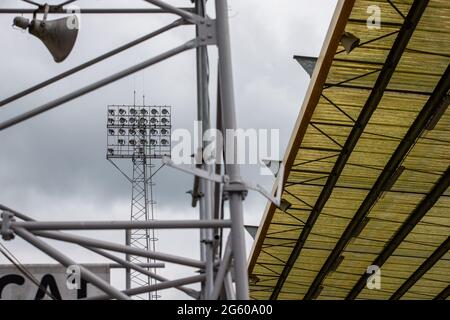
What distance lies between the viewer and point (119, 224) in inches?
471

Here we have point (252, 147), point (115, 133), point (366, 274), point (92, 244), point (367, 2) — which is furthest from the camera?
point (115, 133)

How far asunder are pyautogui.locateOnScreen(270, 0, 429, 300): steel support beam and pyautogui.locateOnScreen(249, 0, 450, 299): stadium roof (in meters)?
0.04

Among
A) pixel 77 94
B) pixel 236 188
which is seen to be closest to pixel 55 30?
pixel 77 94

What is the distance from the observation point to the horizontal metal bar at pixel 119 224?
11766 millimetres

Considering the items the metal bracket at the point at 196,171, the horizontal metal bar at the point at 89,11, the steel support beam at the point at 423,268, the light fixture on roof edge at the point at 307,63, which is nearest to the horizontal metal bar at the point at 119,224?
the metal bracket at the point at 196,171

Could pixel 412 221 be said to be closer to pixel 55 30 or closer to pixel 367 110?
pixel 367 110

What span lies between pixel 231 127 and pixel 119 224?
1817mm

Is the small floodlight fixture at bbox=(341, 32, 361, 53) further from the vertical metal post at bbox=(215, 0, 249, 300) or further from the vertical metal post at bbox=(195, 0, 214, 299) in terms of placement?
the vertical metal post at bbox=(215, 0, 249, 300)

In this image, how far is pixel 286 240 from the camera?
1626 inches

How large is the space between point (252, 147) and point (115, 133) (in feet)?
116

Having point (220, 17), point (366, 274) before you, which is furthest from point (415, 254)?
point (220, 17)

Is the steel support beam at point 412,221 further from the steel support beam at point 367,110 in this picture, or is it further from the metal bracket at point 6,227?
the metal bracket at point 6,227

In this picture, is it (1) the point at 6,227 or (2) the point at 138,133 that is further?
(2) the point at 138,133
